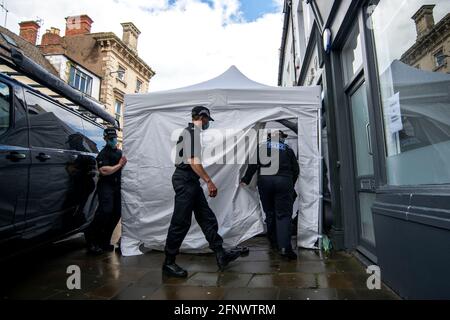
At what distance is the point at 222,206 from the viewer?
14.9ft

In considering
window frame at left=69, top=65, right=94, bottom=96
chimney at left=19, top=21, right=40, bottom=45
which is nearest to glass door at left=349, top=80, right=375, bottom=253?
window frame at left=69, top=65, right=94, bottom=96

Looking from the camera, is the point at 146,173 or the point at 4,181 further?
the point at 146,173

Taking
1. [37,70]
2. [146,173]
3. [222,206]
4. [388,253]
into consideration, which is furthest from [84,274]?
[388,253]

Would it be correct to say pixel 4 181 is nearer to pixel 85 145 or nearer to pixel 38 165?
pixel 38 165

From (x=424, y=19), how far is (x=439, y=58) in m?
0.44

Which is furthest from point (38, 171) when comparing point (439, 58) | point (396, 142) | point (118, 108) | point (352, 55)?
point (118, 108)

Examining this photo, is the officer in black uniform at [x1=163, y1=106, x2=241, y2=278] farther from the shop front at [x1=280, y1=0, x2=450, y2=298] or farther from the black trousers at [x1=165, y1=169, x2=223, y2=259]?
the shop front at [x1=280, y1=0, x2=450, y2=298]

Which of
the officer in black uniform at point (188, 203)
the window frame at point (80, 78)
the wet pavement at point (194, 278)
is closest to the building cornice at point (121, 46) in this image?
the window frame at point (80, 78)

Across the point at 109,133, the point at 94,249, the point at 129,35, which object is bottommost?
the point at 94,249

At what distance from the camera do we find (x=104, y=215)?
430cm

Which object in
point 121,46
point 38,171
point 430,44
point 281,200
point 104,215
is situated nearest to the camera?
point 430,44

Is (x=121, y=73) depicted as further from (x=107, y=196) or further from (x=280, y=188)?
(x=280, y=188)

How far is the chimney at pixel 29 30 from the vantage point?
69.2 feet
